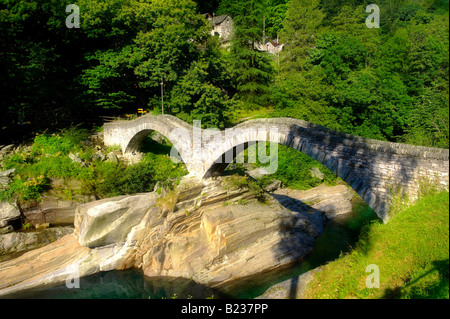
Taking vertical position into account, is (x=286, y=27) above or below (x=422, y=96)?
above

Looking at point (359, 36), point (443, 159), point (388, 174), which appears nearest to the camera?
point (443, 159)

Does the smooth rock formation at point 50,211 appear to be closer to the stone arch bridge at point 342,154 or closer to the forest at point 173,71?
the stone arch bridge at point 342,154

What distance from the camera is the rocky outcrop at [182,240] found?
1139cm

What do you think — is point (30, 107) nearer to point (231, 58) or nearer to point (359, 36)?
point (231, 58)

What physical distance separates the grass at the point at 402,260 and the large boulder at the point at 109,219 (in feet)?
26.3

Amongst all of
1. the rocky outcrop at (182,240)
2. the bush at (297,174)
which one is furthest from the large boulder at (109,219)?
the bush at (297,174)

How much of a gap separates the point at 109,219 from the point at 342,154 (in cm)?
959

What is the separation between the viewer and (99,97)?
22703mm

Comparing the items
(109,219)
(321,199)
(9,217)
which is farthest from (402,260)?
(9,217)

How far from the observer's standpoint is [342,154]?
9.53m

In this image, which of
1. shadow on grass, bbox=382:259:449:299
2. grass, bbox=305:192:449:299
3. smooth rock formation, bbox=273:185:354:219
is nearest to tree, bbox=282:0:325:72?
smooth rock formation, bbox=273:185:354:219

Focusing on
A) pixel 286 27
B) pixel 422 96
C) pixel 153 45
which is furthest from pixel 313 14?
pixel 153 45
